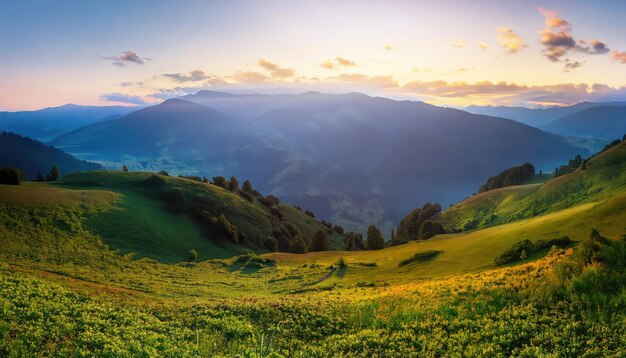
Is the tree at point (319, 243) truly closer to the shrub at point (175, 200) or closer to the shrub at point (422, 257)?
the shrub at point (175, 200)

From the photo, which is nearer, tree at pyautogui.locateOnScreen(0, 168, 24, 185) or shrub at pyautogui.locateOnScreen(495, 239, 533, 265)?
shrub at pyautogui.locateOnScreen(495, 239, 533, 265)

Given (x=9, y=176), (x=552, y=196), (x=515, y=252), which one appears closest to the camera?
(x=515, y=252)

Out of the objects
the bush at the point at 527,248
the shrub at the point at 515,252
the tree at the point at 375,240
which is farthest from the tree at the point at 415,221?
the bush at the point at 527,248

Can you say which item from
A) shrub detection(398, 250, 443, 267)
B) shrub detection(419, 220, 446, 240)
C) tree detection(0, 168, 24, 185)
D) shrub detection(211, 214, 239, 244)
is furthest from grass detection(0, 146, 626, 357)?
shrub detection(419, 220, 446, 240)

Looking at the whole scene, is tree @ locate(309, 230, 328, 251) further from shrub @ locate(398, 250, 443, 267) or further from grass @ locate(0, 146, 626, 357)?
grass @ locate(0, 146, 626, 357)

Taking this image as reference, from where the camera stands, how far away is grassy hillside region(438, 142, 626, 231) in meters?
81.1

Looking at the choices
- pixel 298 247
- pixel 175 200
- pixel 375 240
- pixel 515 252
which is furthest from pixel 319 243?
pixel 515 252

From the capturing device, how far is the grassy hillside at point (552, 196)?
266ft

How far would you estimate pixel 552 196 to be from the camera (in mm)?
101312

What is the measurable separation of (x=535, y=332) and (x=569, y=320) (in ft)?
6.39

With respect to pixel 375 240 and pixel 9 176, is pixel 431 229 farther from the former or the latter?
pixel 9 176

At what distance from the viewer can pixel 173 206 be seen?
11338cm

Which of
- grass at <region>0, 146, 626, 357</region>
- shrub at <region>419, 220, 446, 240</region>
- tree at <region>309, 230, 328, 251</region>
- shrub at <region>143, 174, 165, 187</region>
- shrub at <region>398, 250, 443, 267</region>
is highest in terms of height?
shrub at <region>143, 174, 165, 187</region>

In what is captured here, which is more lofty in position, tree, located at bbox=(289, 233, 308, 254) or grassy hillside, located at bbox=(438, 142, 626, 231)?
grassy hillside, located at bbox=(438, 142, 626, 231)
